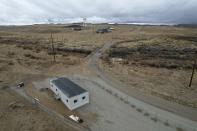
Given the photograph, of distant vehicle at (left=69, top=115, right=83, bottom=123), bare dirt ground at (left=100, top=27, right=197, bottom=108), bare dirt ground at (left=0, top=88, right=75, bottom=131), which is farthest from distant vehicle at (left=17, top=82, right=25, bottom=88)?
bare dirt ground at (left=100, top=27, right=197, bottom=108)

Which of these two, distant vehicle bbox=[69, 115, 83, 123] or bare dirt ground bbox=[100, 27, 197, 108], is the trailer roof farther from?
bare dirt ground bbox=[100, 27, 197, 108]

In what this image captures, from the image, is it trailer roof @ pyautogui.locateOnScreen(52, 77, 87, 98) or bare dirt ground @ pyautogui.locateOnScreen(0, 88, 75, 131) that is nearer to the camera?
bare dirt ground @ pyautogui.locateOnScreen(0, 88, 75, 131)

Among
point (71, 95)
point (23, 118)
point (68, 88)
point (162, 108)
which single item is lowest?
point (23, 118)

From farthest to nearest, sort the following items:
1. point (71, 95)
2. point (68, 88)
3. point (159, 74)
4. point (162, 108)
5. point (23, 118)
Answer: point (159, 74), point (68, 88), point (71, 95), point (162, 108), point (23, 118)

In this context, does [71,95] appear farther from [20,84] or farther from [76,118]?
[20,84]

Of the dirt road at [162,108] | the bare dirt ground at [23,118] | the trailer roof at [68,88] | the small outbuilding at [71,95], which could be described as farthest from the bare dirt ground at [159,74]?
the bare dirt ground at [23,118]

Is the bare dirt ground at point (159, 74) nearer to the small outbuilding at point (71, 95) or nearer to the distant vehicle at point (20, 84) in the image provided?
the small outbuilding at point (71, 95)

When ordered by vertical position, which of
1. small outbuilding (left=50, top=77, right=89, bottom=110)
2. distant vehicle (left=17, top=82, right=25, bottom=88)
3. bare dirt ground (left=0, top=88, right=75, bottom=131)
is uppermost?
Result: small outbuilding (left=50, top=77, right=89, bottom=110)

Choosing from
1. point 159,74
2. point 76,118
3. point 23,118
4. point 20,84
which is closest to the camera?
point 76,118

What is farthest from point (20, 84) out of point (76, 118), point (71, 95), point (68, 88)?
point (76, 118)
